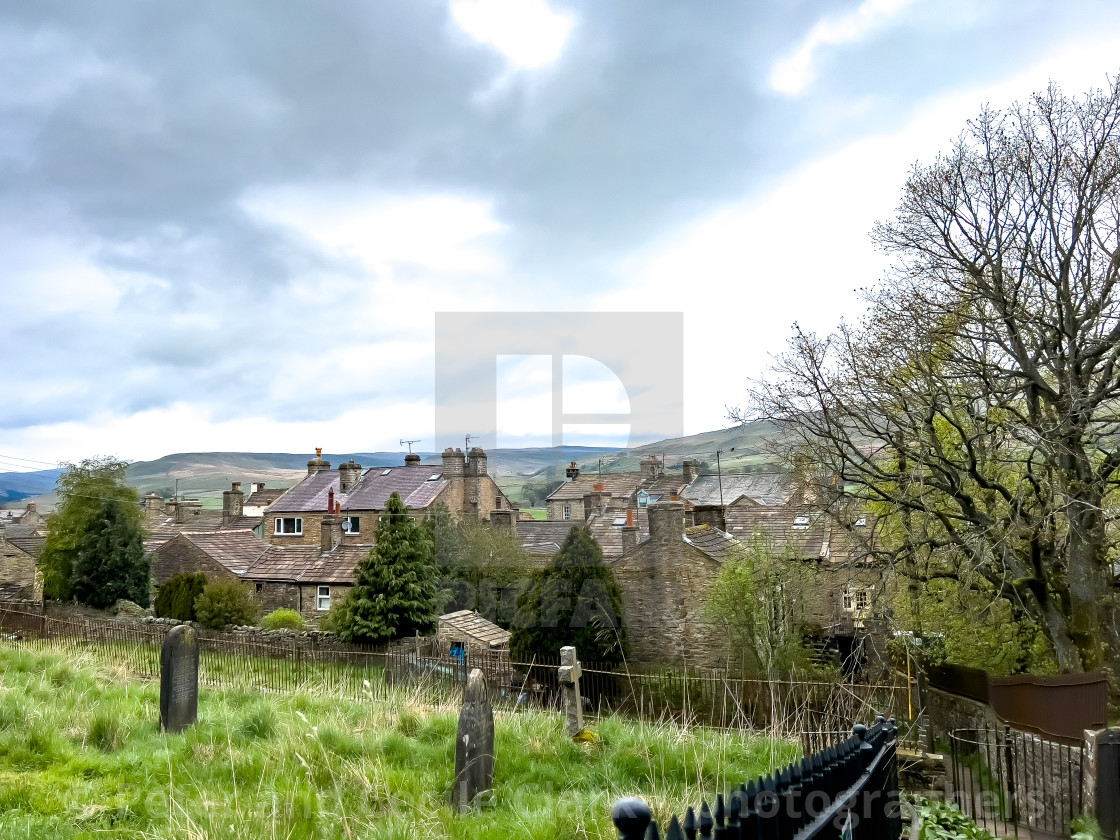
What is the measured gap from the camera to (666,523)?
27516 mm

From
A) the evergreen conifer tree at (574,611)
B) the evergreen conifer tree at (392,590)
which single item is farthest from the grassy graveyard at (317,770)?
the evergreen conifer tree at (392,590)

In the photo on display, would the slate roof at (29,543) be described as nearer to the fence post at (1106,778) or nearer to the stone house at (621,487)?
the stone house at (621,487)

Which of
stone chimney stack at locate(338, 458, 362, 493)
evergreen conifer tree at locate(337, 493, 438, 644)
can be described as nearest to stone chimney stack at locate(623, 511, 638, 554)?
evergreen conifer tree at locate(337, 493, 438, 644)

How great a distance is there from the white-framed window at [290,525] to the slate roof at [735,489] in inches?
993

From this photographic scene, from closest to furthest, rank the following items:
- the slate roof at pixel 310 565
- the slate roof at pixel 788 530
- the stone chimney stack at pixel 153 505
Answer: the slate roof at pixel 788 530 < the slate roof at pixel 310 565 < the stone chimney stack at pixel 153 505

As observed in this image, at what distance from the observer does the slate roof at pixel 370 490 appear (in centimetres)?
4541

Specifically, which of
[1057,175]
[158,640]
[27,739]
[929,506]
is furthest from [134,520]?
[1057,175]

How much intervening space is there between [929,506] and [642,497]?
4121cm

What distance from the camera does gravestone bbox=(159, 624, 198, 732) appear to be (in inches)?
389

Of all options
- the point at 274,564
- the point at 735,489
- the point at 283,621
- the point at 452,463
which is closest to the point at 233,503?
the point at 452,463

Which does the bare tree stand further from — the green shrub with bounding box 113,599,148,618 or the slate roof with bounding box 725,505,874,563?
the green shrub with bounding box 113,599,148,618

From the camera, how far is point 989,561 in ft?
48.2

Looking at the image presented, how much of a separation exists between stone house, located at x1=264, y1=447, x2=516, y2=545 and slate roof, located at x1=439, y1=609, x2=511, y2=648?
56.8ft

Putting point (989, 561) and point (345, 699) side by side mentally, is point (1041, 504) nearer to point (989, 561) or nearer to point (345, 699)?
point (989, 561)
